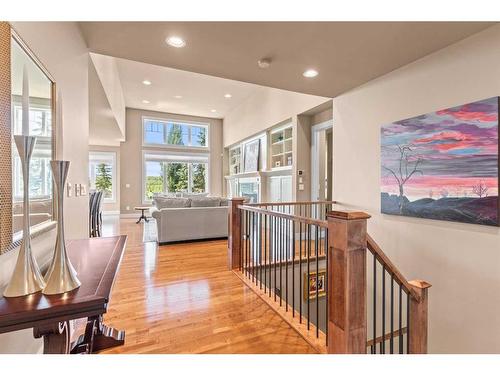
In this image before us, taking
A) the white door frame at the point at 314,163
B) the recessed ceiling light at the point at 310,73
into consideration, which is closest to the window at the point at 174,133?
A: the white door frame at the point at 314,163

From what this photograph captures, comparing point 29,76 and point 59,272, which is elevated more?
point 29,76

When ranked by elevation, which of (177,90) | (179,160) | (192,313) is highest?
(177,90)

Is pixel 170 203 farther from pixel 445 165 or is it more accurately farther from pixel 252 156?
pixel 445 165

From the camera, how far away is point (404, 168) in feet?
9.50

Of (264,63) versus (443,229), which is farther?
(264,63)

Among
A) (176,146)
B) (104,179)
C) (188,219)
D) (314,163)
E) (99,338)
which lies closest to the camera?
(99,338)

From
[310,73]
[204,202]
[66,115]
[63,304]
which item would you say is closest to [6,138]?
[63,304]

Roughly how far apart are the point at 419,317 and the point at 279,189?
172 inches

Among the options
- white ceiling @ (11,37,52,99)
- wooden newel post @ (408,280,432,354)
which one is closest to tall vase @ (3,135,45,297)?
white ceiling @ (11,37,52,99)

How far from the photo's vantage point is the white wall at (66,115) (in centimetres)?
129

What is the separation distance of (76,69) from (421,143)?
350 centimetres

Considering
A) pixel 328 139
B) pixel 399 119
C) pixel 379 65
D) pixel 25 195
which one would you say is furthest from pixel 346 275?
pixel 328 139

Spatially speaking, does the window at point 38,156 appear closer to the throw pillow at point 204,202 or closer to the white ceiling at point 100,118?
the white ceiling at point 100,118

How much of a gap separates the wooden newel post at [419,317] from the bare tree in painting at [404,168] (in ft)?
4.42
